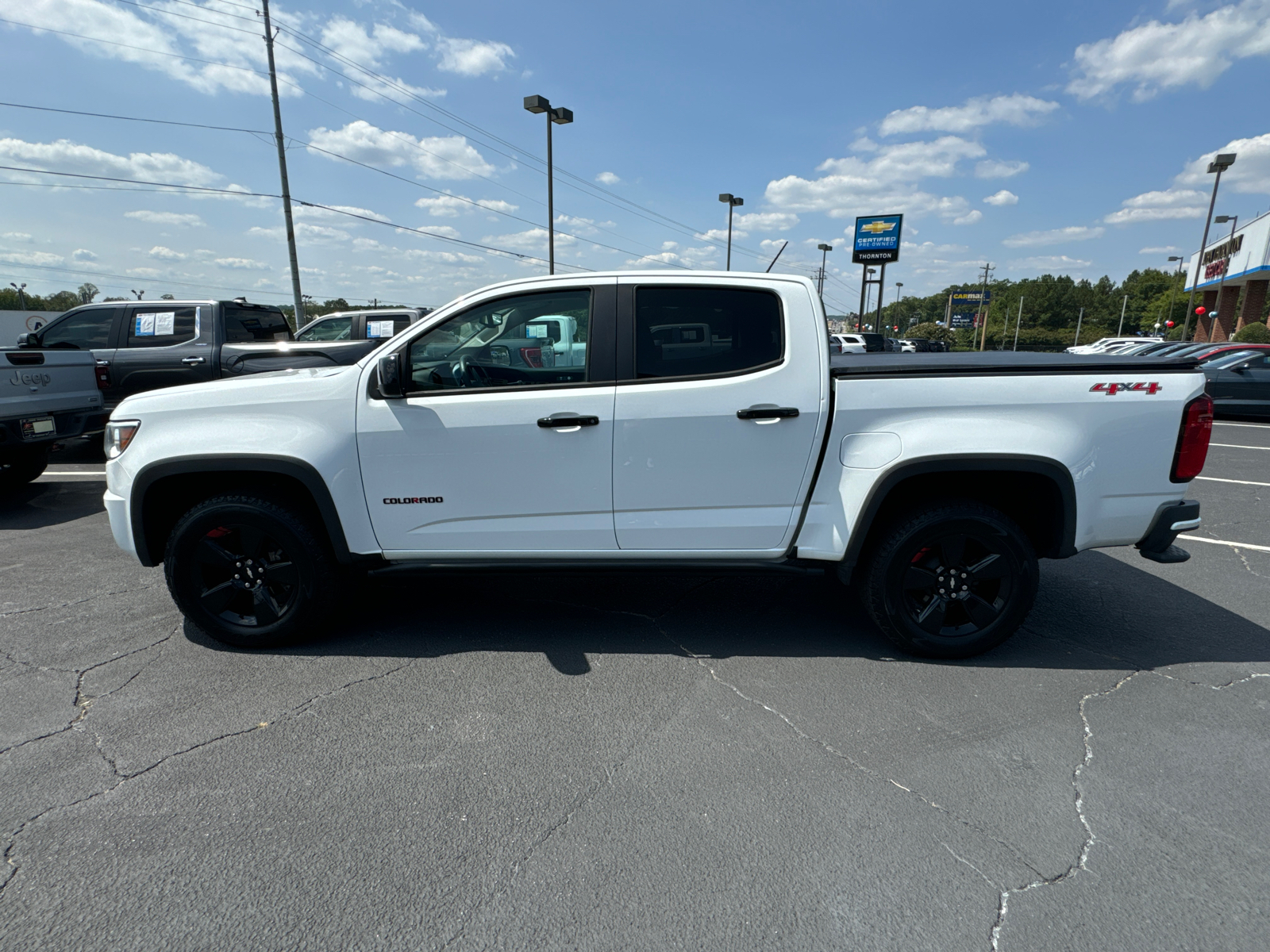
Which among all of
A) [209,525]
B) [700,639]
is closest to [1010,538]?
[700,639]

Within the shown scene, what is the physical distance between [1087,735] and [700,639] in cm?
177

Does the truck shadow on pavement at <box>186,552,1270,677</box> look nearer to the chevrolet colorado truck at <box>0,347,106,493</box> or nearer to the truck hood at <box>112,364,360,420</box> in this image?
the truck hood at <box>112,364,360,420</box>

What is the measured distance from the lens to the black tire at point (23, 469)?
7141 millimetres

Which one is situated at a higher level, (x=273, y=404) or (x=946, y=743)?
(x=273, y=404)

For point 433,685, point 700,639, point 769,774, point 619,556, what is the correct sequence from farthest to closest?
point 700,639
point 619,556
point 433,685
point 769,774

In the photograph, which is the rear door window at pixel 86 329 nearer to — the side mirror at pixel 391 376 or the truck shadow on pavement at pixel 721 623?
the truck shadow on pavement at pixel 721 623

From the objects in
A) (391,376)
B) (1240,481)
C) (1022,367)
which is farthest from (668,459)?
(1240,481)

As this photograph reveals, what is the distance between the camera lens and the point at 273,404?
11.3ft

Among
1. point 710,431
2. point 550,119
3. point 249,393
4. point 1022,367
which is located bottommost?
point 710,431

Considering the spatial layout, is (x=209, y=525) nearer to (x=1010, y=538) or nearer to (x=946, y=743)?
(x=946, y=743)

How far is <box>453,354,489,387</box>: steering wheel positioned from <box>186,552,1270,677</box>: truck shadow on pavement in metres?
0.97

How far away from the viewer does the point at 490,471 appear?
134 inches

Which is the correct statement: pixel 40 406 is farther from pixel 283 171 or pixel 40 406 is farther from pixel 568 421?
pixel 283 171

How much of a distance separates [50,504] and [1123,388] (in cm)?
866
